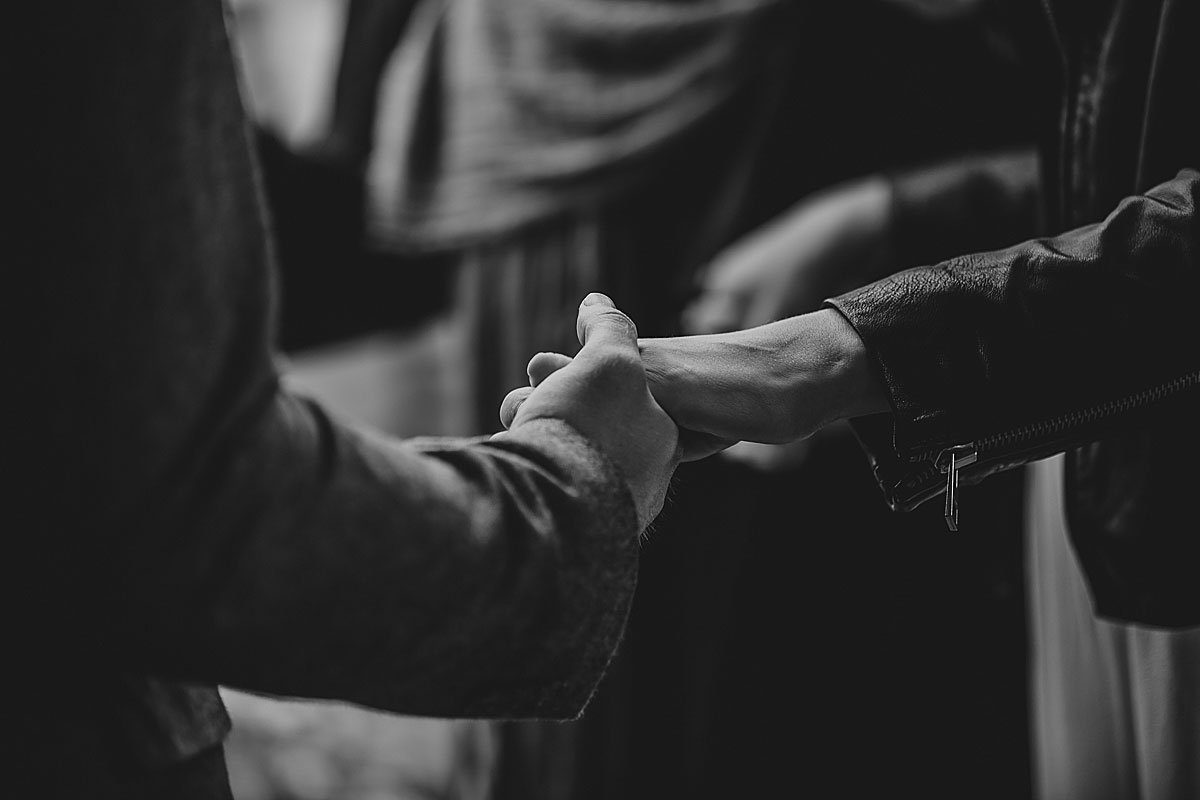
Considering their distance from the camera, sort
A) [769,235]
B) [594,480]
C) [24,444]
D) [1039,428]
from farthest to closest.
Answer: [769,235] → [1039,428] → [594,480] → [24,444]

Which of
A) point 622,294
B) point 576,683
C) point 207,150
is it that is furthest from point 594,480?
point 622,294

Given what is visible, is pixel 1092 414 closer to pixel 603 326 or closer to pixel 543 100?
pixel 603 326

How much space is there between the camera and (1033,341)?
0.69 meters

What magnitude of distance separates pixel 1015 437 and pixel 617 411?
10.0 inches

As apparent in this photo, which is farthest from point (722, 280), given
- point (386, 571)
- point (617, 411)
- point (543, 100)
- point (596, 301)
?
point (386, 571)

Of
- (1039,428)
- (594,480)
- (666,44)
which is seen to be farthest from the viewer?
(666,44)

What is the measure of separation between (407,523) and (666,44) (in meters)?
1.17

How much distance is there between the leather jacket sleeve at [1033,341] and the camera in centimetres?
69

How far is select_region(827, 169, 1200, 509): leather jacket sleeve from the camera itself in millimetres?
686

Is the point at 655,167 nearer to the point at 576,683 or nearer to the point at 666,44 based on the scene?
the point at 666,44

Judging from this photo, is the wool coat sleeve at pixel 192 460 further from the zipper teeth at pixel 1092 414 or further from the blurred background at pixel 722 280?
the blurred background at pixel 722 280

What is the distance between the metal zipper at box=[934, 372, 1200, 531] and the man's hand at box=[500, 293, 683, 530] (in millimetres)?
172

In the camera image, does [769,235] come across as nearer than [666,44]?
Yes

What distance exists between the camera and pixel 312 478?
0.47 m
